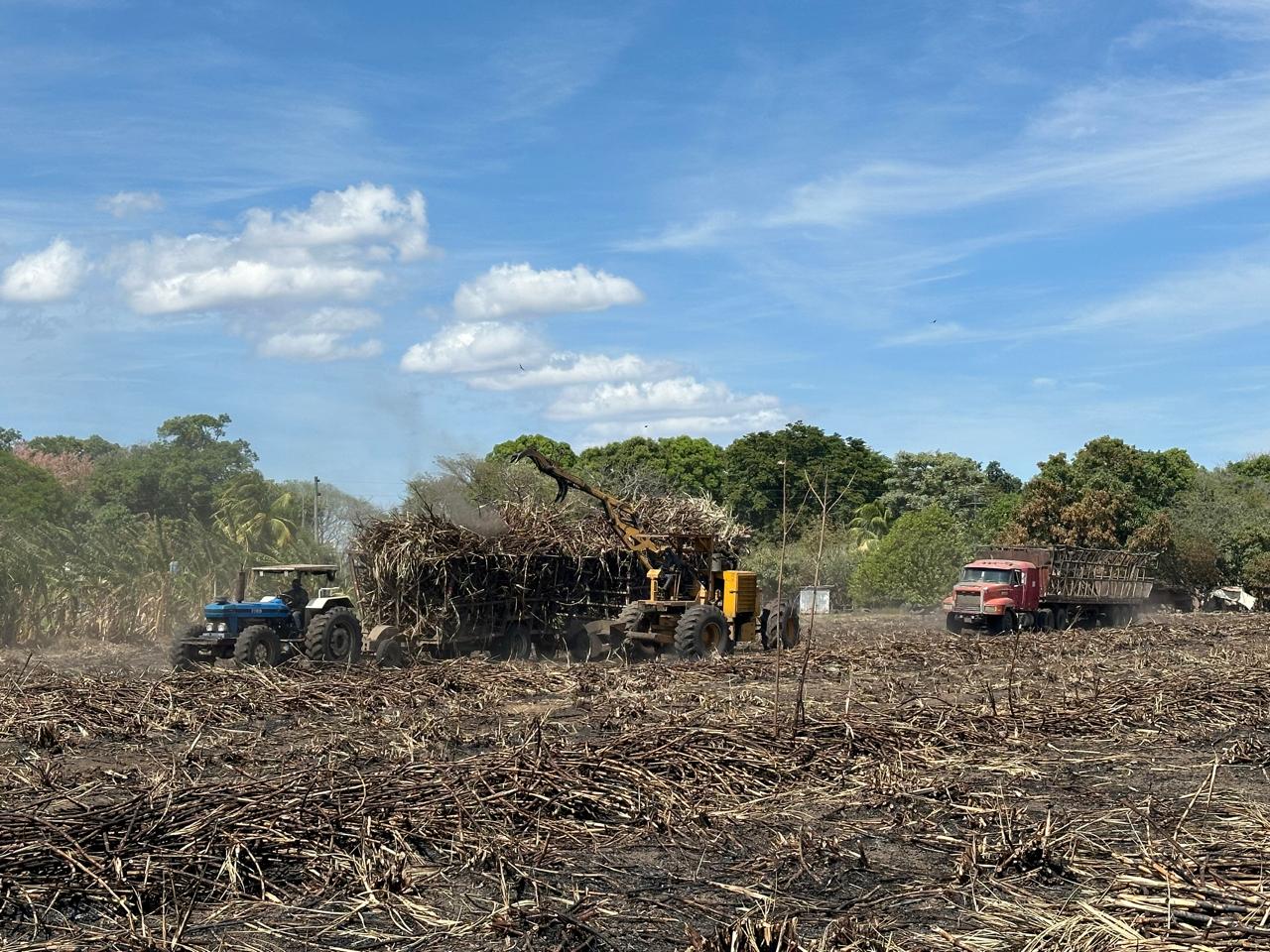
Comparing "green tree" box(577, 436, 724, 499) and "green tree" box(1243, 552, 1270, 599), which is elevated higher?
"green tree" box(577, 436, 724, 499)

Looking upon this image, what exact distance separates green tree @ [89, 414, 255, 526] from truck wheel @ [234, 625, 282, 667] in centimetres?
2871

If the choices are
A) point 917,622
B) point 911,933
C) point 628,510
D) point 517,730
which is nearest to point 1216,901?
point 911,933

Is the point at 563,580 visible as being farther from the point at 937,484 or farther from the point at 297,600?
the point at 937,484

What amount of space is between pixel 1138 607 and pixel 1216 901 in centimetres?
3689

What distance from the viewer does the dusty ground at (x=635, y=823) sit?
22.8 feet

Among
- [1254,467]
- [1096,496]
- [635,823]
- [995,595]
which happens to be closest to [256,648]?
[635,823]

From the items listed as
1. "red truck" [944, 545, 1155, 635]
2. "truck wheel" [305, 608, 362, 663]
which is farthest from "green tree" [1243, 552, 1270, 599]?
"truck wheel" [305, 608, 362, 663]

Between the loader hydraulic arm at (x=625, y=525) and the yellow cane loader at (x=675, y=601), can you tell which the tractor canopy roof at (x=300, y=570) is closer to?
the yellow cane loader at (x=675, y=601)

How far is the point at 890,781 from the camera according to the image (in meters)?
10.5

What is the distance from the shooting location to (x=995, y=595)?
34719 millimetres

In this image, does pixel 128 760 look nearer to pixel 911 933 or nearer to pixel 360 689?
pixel 360 689

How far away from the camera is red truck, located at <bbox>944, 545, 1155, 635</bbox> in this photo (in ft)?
115

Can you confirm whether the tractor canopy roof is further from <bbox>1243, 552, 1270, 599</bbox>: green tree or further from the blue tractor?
<bbox>1243, 552, 1270, 599</bbox>: green tree

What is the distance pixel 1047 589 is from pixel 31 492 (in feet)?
107
